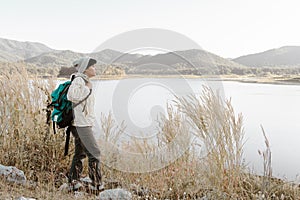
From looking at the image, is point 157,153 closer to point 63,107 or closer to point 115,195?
point 115,195

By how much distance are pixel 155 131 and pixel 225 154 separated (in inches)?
58.2

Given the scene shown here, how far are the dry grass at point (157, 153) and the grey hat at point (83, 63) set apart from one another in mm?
1056

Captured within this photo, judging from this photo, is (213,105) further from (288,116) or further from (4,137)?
(288,116)

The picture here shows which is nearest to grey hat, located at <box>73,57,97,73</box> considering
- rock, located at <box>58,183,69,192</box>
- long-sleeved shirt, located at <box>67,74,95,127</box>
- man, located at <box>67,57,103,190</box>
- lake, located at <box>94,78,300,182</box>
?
man, located at <box>67,57,103,190</box>

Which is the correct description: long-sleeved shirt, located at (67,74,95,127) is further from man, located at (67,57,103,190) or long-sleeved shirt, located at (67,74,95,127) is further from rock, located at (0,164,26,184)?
rock, located at (0,164,26,184)

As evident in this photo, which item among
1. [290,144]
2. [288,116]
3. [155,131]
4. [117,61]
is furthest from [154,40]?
[288,116]

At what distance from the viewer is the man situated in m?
3.65

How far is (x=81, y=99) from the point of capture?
3.66 metres

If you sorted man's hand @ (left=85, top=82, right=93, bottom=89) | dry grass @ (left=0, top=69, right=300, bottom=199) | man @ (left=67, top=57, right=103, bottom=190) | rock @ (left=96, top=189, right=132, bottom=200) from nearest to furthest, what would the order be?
1. rock @ (left=96, top=189, right=132, bottom=200)
2. dry grass @ (left=0, top=69, right=300, bottom=199)
3. man @ (left=67, top=57, right=103, bottom=190)
4. man's hand @ (left=85, top=82, right=93, bottom=89)

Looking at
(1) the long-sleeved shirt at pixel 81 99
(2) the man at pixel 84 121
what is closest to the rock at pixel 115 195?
(2) the man at pixel 84 121

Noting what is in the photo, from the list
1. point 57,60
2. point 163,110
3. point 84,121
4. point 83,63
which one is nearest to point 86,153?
point 84,121

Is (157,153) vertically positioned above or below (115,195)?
above

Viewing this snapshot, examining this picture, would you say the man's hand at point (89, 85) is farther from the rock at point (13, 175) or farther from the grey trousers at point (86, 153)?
the rock at point (13, 175)

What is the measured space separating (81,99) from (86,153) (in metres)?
0.72
